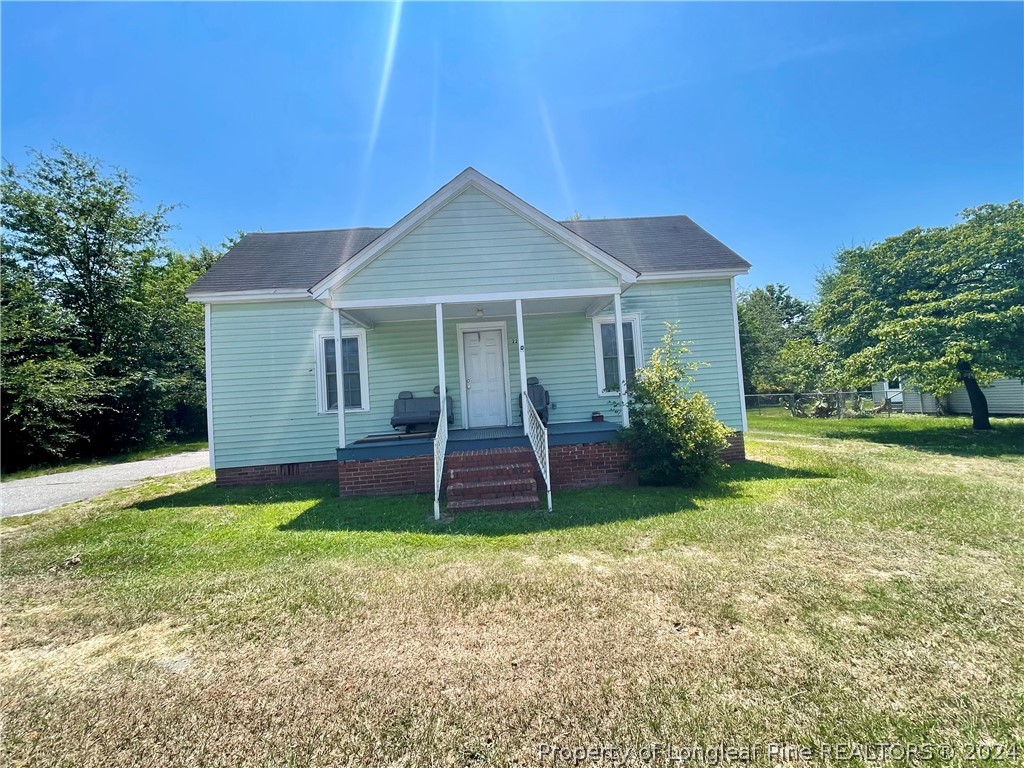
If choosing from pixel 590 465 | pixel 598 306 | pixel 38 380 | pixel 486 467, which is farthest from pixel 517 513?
pixel 38 380

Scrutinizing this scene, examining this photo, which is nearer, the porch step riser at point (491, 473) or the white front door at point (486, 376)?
the porch step riser at point (491, 473)

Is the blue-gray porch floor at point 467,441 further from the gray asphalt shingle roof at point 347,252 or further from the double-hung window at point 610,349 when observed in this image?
the gray asphalt shingle roof at point 347,252

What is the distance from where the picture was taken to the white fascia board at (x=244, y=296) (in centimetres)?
887

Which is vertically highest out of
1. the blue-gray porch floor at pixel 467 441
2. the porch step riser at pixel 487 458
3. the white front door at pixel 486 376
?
the white front door at pixel 486 376

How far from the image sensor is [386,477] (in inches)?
279

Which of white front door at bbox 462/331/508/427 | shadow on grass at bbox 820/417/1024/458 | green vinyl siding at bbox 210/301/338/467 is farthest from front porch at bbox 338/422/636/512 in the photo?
shadow on grass at bbox 820/417/1024/458

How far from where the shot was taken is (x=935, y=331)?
11.2 metres

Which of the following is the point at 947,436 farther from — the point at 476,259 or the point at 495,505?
the point at 476,259

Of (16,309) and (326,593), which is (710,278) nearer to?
(326,593)

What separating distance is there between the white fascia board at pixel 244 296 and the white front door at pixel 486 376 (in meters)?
3.57

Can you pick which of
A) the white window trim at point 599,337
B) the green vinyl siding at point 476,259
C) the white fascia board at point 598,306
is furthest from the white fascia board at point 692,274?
the green vinyl siding at point 476,259

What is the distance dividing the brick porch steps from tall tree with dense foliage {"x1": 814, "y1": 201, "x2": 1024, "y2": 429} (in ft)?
37.6

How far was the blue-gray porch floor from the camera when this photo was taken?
7.14 metres

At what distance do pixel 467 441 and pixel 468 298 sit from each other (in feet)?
8.30
